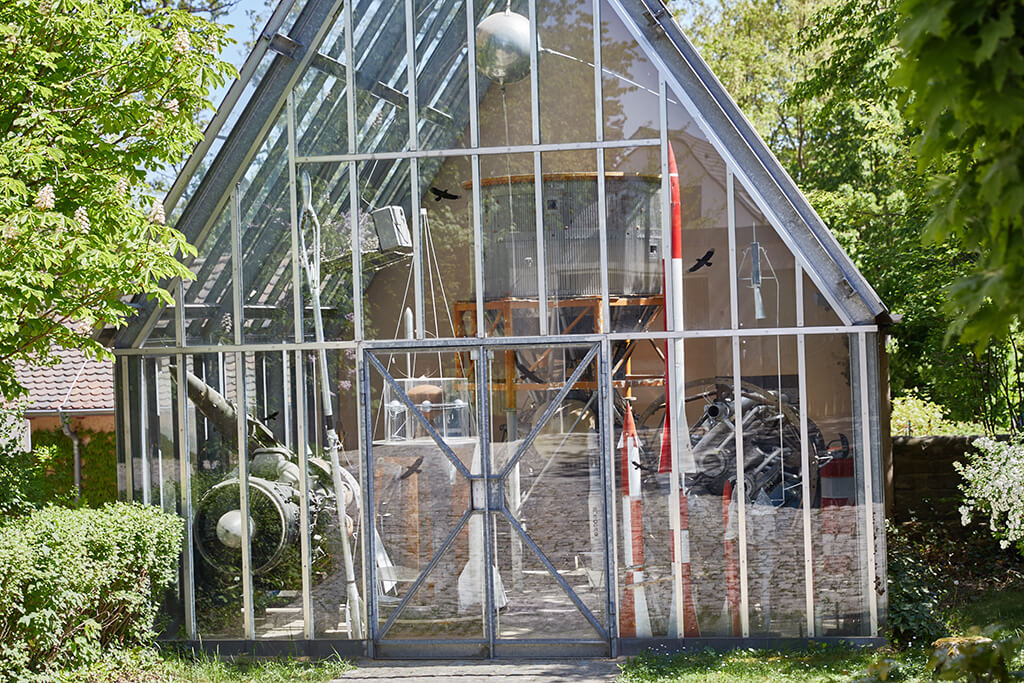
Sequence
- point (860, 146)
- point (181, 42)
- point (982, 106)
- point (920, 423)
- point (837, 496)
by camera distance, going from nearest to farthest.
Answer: point (982, 106), point (181, 42), point (837, 496), point (920, 423), point (860, 146)

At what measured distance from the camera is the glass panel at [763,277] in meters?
7.27

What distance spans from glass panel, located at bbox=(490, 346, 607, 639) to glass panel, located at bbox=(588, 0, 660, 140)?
5.41ft

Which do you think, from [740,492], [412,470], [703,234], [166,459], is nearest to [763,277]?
[703,234]

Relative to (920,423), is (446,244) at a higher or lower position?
higher

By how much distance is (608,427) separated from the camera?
746 cm

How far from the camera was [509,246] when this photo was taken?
24.9ft

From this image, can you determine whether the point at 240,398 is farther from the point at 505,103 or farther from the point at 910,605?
the point at 910,605

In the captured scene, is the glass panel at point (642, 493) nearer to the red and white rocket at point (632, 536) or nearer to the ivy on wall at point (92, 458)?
the red and white rocket at point (632, 536)

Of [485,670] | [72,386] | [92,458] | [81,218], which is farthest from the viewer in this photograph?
[72,386]

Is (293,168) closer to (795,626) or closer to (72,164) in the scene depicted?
(72,164)

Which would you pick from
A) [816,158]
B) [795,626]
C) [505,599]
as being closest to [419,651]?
[505,599]

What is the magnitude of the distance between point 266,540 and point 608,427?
2706 mm

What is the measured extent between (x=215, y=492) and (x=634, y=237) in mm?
3682

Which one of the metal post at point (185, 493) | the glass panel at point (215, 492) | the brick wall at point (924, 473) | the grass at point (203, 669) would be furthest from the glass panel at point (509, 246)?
the brick wall at point (924, 473)
